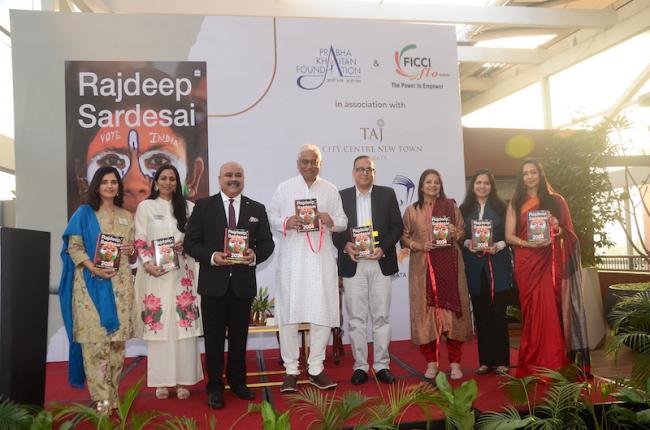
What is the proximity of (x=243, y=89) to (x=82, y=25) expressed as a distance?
1.70m

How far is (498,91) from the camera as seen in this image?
14.7 metres

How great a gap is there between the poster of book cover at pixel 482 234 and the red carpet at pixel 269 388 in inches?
39.2

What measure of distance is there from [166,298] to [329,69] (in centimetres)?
319

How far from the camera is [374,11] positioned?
8.97 m

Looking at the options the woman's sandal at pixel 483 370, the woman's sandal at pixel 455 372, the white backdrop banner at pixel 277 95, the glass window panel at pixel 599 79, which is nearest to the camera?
the woman's sandal at pixel 455 372

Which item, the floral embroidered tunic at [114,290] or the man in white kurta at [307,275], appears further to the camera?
the man in white kurta at [307,275]

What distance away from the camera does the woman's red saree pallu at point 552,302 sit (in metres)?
3.96

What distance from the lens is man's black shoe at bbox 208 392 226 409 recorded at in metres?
3.57

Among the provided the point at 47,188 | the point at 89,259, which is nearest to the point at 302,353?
the point at 89,259

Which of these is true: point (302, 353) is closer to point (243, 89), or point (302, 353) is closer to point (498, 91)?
point (243, 89)

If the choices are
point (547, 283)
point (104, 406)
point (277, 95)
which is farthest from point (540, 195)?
point (104, 406)

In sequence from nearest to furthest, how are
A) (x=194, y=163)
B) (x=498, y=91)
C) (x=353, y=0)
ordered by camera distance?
(x=194, y=163), (x=353, y=0), (x=498, y=91)

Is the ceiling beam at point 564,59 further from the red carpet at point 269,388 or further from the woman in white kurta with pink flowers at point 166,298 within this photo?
the woman in white kurta with pink flowers at point 166,298

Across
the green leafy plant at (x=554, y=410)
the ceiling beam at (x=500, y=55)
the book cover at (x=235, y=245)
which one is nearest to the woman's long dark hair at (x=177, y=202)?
the book cover at (x=235, y=245)
